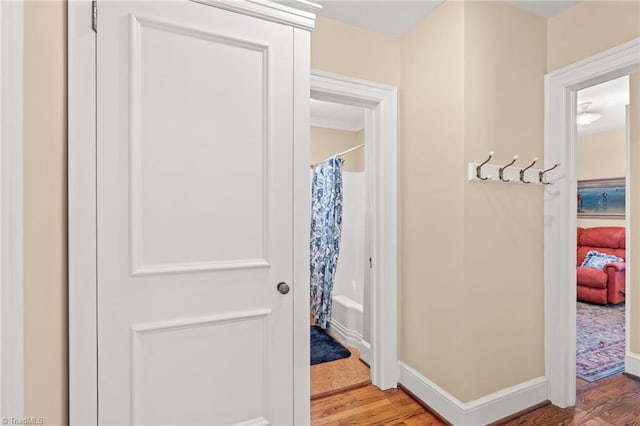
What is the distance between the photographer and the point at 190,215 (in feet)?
3.94

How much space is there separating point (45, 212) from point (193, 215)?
1.38 ft

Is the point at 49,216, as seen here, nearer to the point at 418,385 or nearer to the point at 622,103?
the point at 418,385

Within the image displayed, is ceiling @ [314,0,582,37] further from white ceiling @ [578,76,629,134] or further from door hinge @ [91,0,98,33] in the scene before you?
white ceiling @ [578,76,629,134]

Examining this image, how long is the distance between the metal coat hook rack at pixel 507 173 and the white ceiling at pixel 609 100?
1.86 metres

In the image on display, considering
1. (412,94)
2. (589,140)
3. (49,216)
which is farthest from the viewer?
(589,140)

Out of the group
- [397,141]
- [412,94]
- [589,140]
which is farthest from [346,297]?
[589,140]

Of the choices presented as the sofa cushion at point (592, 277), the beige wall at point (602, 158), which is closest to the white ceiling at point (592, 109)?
the beige wall at point (602, 158)

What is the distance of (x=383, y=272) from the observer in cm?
221

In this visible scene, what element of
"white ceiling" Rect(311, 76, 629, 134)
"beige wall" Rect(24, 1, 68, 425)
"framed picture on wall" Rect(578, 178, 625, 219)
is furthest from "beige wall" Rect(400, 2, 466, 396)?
"framed picture on wall" Rect(578, 178, 625, 219)

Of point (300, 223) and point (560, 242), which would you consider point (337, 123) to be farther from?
point (300, 223)

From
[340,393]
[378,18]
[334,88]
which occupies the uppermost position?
[378,18]

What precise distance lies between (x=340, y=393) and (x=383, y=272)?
0.83 metres

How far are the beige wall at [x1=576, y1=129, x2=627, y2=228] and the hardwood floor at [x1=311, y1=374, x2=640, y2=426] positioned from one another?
4.10 m

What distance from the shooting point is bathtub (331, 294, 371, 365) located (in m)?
2.86
